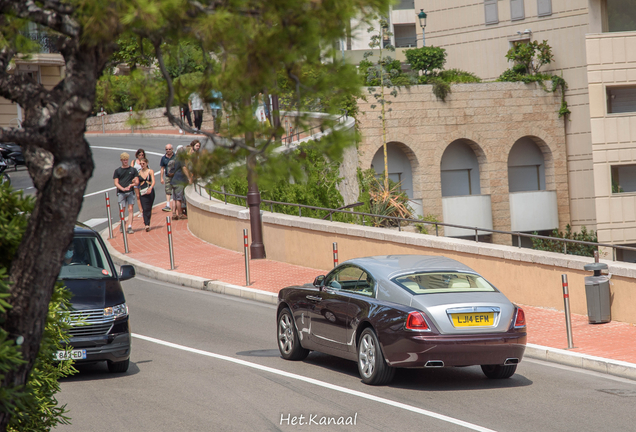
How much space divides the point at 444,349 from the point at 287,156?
4.81 m

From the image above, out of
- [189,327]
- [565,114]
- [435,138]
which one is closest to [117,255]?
[189,327]

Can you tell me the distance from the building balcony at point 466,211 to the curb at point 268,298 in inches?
706

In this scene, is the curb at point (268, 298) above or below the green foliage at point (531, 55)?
below

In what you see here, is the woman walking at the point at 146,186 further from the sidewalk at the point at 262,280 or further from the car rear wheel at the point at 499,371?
the car rear wheel at the point at 499,371

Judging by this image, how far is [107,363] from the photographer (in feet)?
33.4

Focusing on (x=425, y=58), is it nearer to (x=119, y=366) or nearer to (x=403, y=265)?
(x=403, y=265)

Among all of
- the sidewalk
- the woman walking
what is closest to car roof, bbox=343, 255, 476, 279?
the sidewalk

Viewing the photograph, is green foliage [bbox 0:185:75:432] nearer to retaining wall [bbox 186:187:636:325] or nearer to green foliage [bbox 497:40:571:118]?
retaining wall [bbox 186:187:636:325]

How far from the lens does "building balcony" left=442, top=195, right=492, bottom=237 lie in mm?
36844

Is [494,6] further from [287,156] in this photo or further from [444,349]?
[287,156]

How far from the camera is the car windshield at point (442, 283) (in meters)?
9.16

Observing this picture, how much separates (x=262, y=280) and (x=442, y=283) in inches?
330

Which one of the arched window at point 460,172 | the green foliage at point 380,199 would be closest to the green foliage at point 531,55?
the arched window at point 460,172

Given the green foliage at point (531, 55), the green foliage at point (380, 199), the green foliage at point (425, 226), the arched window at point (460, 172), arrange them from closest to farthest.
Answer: the green foliage at point (380, 199), the green foliage at point (425, 226), the green foliage at point (531, 55), the arched window at point (460, 172)
